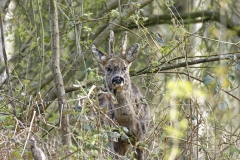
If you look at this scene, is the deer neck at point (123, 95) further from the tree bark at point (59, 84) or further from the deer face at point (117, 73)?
the tree bark at point (59, 84)

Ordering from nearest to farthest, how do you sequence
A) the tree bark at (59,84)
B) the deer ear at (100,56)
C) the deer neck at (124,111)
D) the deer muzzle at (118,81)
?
the tree bark at (59,84) < the deer muzzle at (118,81) < the deer neck at (124,111) < the deer ear at (100,56)

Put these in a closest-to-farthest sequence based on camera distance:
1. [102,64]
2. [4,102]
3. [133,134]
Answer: [4,102] → [133,134] → [102,64]

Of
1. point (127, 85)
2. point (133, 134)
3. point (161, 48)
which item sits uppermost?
→ point (161, 48)

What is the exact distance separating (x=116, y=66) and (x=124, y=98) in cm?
59

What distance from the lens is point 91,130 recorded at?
6.92 m

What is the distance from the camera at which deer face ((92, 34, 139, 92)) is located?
9.37 m

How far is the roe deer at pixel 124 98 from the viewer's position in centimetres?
939

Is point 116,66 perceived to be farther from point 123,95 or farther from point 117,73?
point 123,95

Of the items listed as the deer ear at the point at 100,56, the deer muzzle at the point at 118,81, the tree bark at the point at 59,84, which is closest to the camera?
the tree bark at the point at 59,84

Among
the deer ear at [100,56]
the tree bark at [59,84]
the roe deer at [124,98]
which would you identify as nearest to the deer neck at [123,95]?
the roe deer at [124,98]

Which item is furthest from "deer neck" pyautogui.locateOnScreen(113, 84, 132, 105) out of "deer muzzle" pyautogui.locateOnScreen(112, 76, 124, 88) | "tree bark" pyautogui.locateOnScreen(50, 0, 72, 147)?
"tree bark" pyautogui.locateOnScreen(50, 0, 72, 147)

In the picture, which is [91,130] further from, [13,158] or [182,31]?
[182,31]

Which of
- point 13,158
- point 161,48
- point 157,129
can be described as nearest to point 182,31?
point 161,48

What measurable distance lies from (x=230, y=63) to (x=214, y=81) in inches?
30.2
